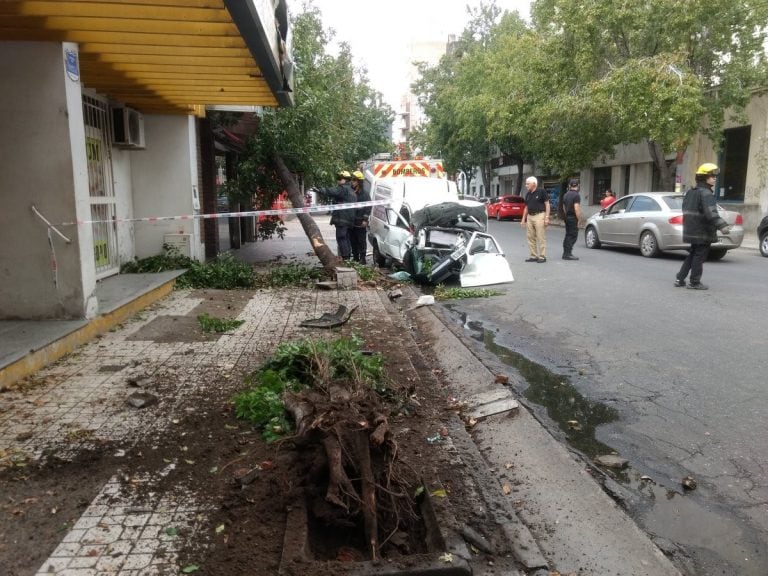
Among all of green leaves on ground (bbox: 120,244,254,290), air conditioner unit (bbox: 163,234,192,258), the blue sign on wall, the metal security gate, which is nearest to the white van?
green leaves on ground (bbox: 120,244,254,290)

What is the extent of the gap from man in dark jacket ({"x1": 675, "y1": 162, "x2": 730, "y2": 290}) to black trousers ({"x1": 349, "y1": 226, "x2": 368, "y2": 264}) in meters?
6.44

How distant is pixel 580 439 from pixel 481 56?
35666mm

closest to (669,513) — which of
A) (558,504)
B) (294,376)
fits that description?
(558,504)

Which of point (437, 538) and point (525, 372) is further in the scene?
point (525, 372)

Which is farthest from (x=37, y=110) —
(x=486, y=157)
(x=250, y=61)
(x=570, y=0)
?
(x=486, y=157)

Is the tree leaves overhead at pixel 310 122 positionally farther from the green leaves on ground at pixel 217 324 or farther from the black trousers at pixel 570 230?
the green leaves on ground at pixel 217 324

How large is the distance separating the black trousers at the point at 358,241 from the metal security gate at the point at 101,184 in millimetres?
5101

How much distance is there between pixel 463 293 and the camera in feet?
34.0

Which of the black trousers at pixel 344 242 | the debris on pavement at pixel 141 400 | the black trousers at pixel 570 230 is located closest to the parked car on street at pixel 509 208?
the black trousers at pixel 570 230

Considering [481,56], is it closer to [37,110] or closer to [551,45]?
[551,45]

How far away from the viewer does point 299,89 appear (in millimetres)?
12570

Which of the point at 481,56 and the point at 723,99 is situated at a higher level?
the point at 481,56

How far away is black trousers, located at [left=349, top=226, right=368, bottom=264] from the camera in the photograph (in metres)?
13.8

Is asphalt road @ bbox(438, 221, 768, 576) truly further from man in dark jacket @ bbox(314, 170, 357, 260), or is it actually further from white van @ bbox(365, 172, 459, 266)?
man in dark jacket @ bbox(314, 170, 357, 260)
